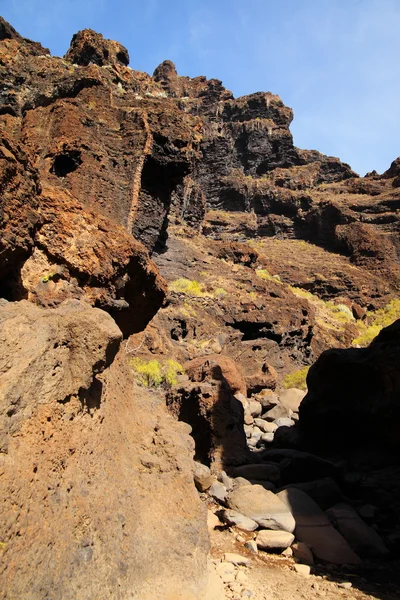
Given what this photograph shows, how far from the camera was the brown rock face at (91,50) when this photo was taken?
59.7 feet

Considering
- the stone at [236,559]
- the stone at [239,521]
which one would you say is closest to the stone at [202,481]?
the stone at [239,521]

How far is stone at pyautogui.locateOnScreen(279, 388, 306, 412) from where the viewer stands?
559 inches

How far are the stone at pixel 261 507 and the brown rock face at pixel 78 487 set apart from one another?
5.92 ft

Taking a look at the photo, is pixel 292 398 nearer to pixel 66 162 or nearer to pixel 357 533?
pixel 357 533

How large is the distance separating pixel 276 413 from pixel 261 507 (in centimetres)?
753

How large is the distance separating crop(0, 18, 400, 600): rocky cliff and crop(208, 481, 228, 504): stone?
0.03 metres

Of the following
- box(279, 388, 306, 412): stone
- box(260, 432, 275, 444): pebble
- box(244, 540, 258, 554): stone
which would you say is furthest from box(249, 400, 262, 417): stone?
box(244, 540, 258, 554): stone

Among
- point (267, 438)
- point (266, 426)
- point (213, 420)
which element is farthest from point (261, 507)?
point (266, 426)

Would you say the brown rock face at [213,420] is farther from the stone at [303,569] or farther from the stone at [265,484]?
the stone at [303,569]

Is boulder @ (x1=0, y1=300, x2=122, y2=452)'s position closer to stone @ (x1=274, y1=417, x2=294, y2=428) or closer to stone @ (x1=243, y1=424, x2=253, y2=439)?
stone @ (x1=243, y1=424, x2=253, y2=439)

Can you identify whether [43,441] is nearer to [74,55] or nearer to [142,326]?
[142,326]

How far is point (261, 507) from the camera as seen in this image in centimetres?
537

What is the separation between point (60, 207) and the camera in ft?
14.4

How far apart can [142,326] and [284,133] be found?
51.9 meters
